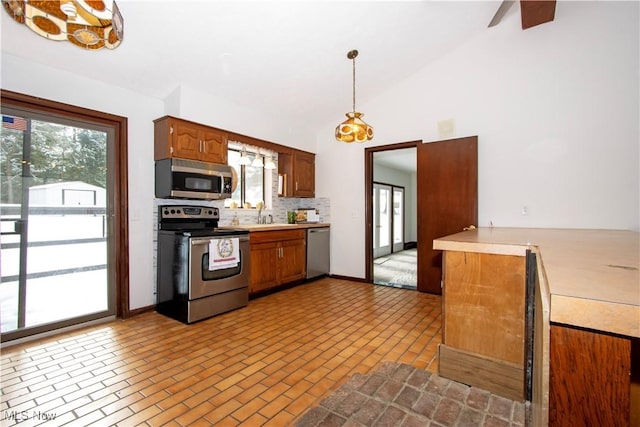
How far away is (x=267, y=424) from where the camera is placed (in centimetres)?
158

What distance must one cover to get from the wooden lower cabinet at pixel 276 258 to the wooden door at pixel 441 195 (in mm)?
1785

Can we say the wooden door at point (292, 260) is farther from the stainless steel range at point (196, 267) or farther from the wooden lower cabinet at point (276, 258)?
the stainless steel range at point (196, 267)

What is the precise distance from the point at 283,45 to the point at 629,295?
335 centimetres

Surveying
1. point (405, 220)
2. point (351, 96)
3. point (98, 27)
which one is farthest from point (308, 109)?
point (405, 220)

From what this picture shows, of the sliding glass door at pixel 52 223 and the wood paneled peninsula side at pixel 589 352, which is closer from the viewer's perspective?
the wood paneled peninsula side at pixel 589 352

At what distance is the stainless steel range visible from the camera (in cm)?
297

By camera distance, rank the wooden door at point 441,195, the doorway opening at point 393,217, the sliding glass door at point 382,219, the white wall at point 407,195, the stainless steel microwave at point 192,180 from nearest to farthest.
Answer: the stainless steel microwave at point 192,180 → the wooden door at point 441,195 → the doorway opening at point 393,217 → the sliding glass door at point 382,219 → the white wall at point 407,195

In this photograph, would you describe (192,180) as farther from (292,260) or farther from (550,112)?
(550,112)

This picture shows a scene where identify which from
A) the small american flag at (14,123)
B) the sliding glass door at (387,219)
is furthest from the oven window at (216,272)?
the sliding glass door at (387,219)

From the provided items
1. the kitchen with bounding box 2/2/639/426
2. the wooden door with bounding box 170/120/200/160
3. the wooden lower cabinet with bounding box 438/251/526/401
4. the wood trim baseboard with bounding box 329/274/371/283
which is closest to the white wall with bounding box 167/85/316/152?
the kitchen with bounding box 2/2/639/426

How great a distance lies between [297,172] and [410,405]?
12.3ft

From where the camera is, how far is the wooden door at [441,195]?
3.75 m

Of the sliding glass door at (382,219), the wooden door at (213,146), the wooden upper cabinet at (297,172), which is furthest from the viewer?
the sliding glass door at (382,219)

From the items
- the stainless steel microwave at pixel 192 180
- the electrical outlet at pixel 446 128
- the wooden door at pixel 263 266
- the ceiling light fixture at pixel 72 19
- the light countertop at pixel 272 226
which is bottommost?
the wooden door at pixel 263 266
